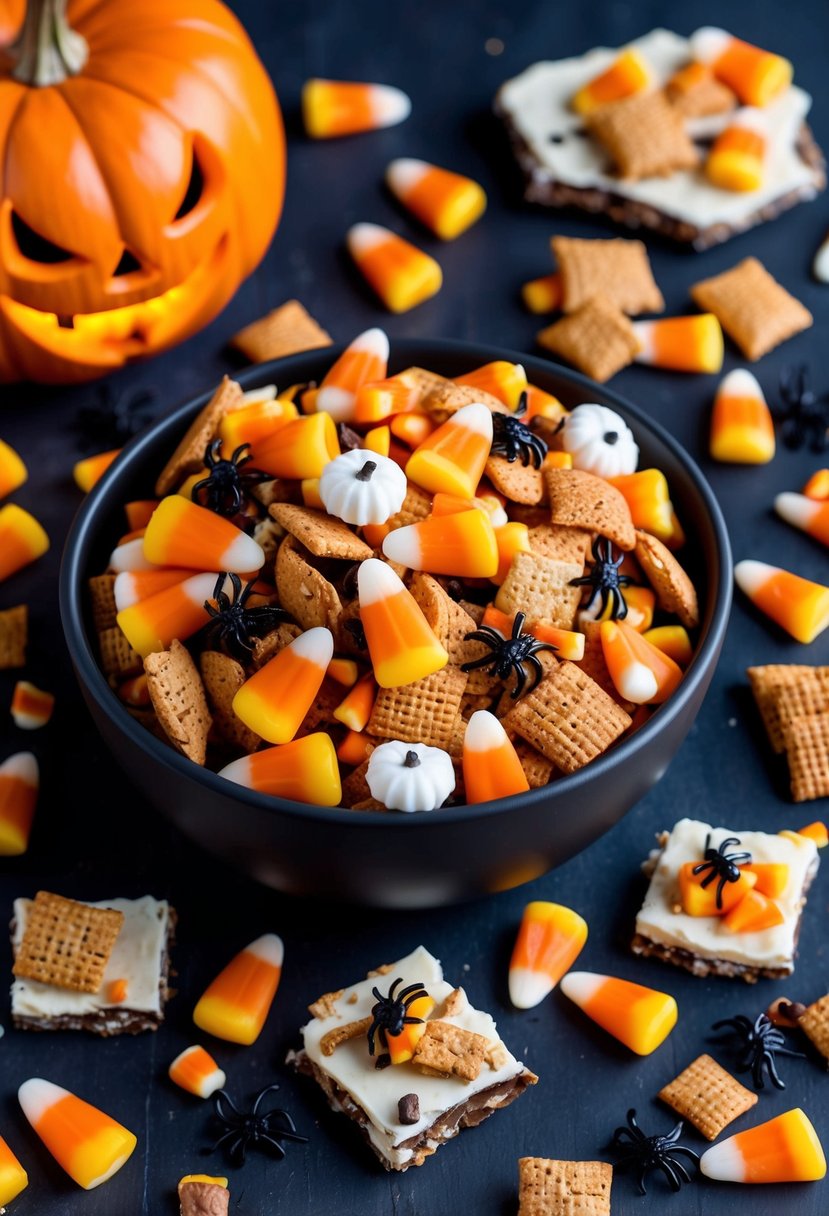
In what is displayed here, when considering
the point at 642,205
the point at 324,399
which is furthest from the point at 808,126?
the point at 324,399

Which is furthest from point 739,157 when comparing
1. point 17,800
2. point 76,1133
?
point 76,1133

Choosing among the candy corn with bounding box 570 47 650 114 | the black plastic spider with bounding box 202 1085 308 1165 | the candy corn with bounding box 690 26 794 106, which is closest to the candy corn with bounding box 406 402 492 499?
the black plastic spider with bounding box 202 1085 308 1165

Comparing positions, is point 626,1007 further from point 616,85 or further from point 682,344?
point 616,85

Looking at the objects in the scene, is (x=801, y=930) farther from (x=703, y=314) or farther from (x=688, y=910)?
(x=703, y=314)

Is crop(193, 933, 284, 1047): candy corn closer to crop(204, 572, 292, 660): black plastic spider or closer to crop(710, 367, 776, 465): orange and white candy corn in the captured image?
crop(204, 572, 292, 660): black plastic spider

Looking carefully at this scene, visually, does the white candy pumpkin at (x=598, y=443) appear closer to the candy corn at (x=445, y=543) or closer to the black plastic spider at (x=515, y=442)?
the black plastic spider at (x=515, y=442)
